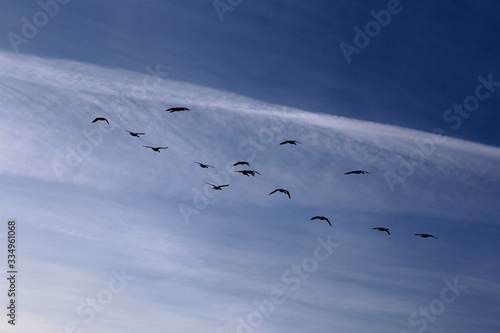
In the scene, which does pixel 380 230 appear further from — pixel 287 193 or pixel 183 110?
pixel 183 110

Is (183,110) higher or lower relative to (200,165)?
higher

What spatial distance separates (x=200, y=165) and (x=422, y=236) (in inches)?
1162

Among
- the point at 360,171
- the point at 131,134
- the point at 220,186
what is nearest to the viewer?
the point at 131,134

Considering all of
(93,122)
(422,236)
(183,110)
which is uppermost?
(183,110)

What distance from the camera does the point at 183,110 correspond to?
63750mm

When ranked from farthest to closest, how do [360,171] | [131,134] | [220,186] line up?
[360,171] < [220,186] < [131,134]

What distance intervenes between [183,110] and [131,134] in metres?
8.28

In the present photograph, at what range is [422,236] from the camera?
68188mm

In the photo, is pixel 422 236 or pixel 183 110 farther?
pixel 422 236

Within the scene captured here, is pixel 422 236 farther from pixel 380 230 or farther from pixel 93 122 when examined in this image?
pixel 93 122

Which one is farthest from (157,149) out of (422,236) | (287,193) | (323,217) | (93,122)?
(422,236)

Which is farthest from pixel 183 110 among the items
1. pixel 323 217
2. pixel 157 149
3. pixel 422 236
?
pixel 422 236

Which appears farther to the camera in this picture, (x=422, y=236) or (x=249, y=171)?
(x=422, y=236)

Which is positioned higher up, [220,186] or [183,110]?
[183,110]
